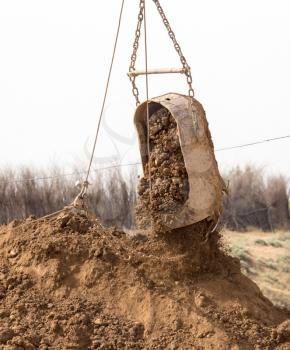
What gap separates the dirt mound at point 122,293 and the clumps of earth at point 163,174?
27 centimetres

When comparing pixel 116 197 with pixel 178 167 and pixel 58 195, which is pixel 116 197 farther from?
pixel 178 167

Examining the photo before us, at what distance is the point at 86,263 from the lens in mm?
5488

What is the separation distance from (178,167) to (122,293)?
49.9 inches

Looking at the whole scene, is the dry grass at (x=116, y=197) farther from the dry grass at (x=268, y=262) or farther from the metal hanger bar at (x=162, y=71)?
the metal hanger bar at (x=162, y=71)

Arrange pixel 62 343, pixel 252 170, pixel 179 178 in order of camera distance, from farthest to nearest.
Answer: pixel 252 170 → pixel 179 178 → pixel 62 343

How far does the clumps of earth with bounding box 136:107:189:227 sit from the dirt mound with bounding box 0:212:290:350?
10.6 inches

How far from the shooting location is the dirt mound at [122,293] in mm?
4844

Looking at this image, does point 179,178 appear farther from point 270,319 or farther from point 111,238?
point 270,319

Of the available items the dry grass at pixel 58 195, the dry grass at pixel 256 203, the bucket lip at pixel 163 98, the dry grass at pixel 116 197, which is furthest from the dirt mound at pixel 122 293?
the dry grass at pixel 256 203

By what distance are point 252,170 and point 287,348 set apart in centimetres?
1703

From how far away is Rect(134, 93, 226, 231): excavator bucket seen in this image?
5586mm

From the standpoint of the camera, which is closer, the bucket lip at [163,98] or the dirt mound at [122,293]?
the dirt mound at [122,293]

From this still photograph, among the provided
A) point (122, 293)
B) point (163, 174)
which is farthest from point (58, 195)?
point (122, 293)

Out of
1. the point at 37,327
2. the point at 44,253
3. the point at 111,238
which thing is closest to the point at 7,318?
the point at 37,327
